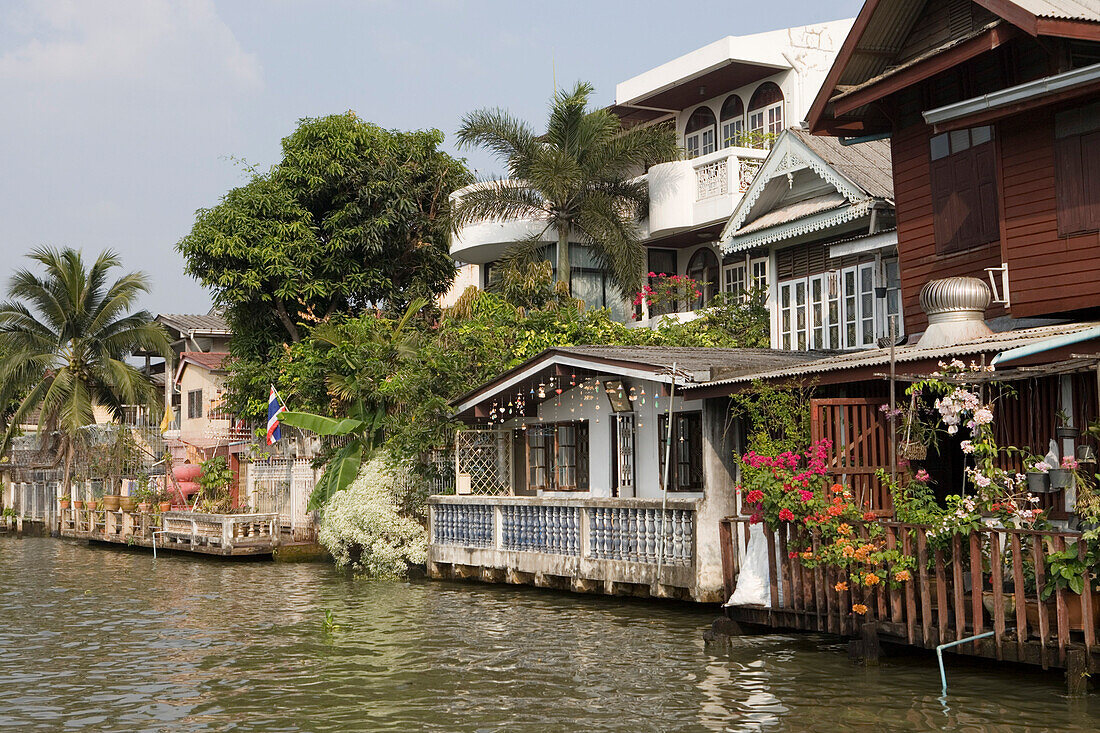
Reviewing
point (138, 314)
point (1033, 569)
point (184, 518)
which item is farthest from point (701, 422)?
point (138, 314)

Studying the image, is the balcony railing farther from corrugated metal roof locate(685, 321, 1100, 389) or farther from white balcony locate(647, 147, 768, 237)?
white balcony locate(647, 147, 768, 237)

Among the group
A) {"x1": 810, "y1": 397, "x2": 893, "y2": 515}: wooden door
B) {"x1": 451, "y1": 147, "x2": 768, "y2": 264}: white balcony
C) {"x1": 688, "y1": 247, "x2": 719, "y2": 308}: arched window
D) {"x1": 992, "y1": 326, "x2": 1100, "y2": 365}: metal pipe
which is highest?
{"x1": 451, "y1": 147, "x2": 768, "y2": 264}: white balcony

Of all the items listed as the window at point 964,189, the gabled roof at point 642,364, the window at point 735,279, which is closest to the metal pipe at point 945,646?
the gabled roof at point 642,364

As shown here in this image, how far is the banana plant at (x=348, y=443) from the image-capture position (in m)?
Answer: 26.3

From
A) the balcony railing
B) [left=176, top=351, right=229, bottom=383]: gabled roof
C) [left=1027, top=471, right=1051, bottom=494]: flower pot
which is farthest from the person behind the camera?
[left=176, top=351, right=229, bottom=383]: gabled roof

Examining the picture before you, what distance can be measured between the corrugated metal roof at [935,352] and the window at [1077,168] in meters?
1.38

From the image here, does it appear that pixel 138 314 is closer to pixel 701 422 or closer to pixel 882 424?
pixel 701 422

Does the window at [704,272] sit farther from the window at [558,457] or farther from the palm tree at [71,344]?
the palm tree at [71,344]

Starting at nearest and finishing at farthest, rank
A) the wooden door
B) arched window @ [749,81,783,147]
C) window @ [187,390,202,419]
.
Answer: the wooden door
arched window @ [749,81,783,147]
window @ [187,390,202,419]

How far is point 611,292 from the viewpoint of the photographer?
3397 centimetres

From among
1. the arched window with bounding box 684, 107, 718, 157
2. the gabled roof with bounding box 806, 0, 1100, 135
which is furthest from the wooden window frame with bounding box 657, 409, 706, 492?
the arched window with bounding box 684, 107, 718, 157

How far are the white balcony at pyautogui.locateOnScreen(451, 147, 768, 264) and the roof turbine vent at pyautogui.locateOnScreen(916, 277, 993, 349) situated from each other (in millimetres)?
12467

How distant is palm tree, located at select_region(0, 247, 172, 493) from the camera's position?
1617 inches

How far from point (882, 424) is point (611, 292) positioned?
19.3m
